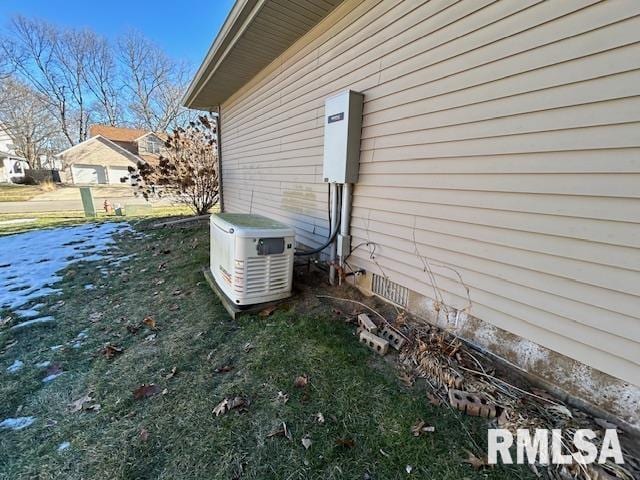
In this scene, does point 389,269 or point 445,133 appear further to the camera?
point 389,269

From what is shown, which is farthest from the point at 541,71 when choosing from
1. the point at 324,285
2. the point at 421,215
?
the point at 324,285

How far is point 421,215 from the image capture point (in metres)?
2.42

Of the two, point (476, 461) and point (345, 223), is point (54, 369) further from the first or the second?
point (476, 461)

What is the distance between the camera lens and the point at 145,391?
2160mm

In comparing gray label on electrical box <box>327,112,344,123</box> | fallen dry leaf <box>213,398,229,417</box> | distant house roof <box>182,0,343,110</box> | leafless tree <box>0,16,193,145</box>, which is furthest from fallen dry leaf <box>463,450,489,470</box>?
leafless tree <box>0,16,193,145</box>

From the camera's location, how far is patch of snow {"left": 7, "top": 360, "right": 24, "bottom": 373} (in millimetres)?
2506

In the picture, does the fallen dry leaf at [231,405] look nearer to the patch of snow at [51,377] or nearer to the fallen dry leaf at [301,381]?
the fallen dry leaf at [301,381]

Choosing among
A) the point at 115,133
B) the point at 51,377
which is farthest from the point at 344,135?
the point at 115,133

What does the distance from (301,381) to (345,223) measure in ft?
5.51

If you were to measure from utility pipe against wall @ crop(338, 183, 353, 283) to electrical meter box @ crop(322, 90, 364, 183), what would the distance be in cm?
14

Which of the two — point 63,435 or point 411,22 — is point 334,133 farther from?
point 63,435

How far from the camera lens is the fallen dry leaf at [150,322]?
307 centimetres

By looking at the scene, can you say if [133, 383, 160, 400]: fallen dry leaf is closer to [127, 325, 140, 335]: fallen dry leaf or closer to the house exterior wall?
[127, 325, 140, 335]: fallen dry leaf

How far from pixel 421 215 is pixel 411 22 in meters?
1.59
